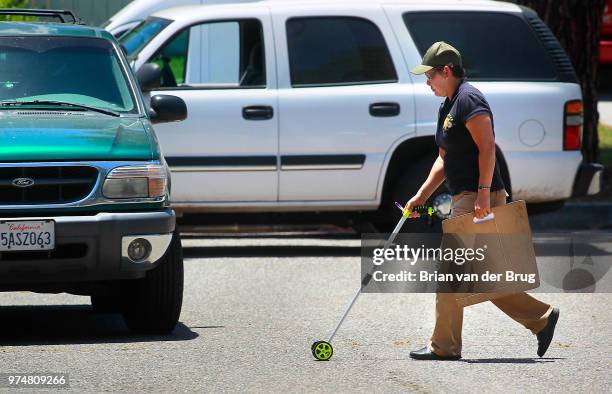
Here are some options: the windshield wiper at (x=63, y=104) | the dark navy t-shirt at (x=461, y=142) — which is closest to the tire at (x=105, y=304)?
the windshield wiper at (x=63, y=104)

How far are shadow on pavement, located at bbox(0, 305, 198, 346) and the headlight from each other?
0.82m

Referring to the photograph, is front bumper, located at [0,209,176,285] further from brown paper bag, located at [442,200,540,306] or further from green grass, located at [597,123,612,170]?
green grass, located at [597,123,612,170]

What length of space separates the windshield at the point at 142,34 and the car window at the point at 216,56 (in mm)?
175

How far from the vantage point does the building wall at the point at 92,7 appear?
637 inches

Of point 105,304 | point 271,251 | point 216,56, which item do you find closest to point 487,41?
point 216,56

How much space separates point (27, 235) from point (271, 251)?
5118mm

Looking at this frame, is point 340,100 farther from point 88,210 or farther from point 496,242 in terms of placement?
point 496,242

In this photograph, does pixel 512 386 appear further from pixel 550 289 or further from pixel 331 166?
pixel 331 166

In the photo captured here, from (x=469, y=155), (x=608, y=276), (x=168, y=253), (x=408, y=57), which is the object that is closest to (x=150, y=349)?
(x=168, y=253)

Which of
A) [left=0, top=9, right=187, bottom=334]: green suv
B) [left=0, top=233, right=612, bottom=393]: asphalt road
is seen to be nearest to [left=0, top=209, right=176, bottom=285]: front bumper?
Result: [left=0, top=9, right=187, bottom=334]: green suv

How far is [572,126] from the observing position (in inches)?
485

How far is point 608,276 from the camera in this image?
1085cm

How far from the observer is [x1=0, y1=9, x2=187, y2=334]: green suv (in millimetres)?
7652

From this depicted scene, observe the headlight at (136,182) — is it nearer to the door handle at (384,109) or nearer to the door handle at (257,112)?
the door handle at (257,112)
